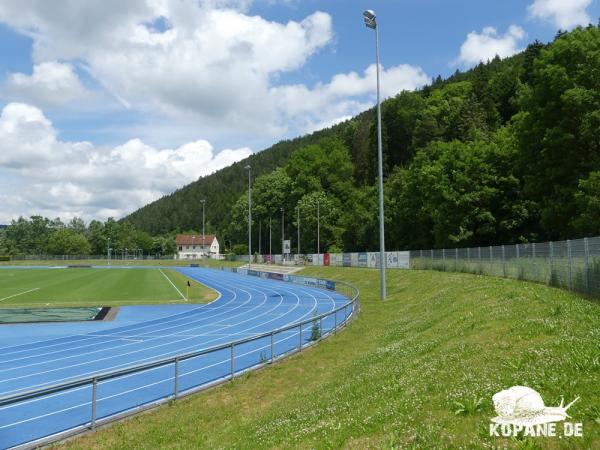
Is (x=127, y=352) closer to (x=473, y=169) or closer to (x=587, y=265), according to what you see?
(x=587, y=265)

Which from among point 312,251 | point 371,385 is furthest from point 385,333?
point 312,251

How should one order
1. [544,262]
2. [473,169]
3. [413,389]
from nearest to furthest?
[413,389] < [544,262] < [473,169]

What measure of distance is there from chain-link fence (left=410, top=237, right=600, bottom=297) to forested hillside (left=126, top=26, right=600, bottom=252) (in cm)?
715

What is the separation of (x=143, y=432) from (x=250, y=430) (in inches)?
94.4

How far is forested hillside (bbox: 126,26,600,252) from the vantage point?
36219mm

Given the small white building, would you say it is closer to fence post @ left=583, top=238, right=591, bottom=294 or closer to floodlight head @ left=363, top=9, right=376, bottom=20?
floodlight head @ left=363, top=9, right=376, bottom=20

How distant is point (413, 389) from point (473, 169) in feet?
156

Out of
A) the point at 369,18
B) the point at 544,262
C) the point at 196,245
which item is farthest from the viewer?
the point at 196,245

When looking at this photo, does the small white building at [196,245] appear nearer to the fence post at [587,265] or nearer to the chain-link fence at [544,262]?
the chain-link fence at [544,262]

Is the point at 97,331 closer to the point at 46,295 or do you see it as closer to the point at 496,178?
the point at 46,295

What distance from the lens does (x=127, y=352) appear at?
18.6 metres

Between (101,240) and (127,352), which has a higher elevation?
(101,240)

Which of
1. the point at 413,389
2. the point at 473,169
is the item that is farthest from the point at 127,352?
the point at 473,169

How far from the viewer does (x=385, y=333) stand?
58.4 feet
